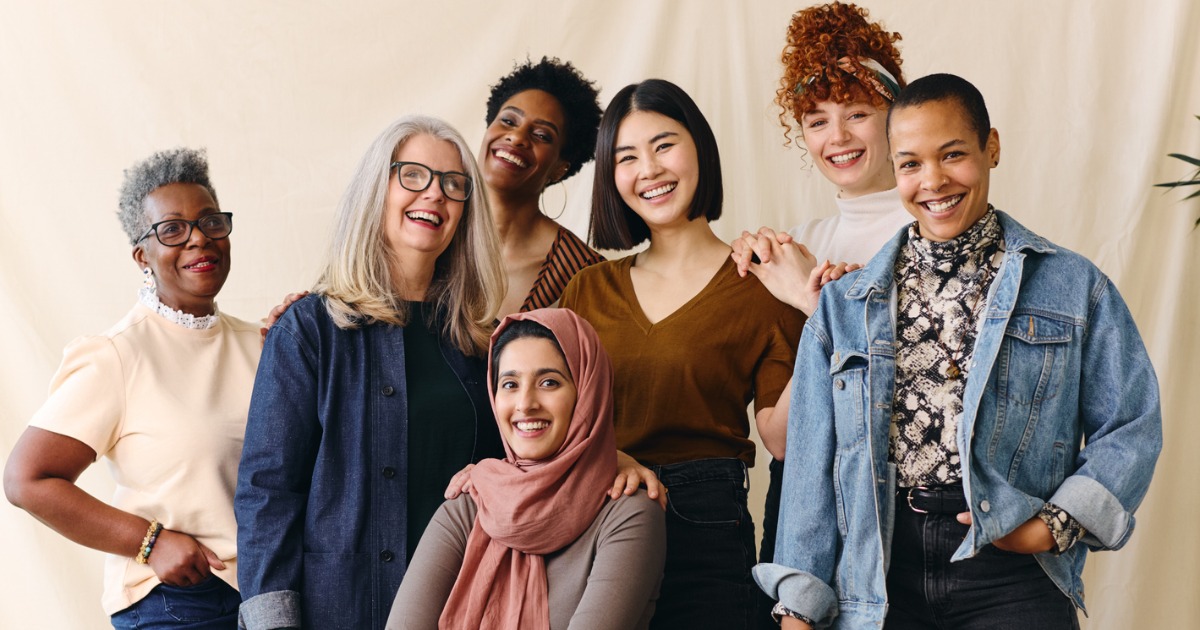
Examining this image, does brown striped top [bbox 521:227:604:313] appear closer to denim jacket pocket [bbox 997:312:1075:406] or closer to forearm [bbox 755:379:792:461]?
forearm [bbox 755:379:792:461]

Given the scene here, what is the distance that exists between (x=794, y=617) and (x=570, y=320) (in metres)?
0.78

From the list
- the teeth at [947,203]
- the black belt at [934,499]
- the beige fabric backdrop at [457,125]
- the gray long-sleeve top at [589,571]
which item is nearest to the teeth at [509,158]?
the beige fabric backdrop at [457,125]

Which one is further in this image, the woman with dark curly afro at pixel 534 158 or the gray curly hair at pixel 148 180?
the woman with dark curly afro at pixel 534 158

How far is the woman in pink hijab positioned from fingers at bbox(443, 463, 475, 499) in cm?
2

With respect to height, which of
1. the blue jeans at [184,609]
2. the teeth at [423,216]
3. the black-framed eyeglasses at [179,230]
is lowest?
the blue jeans at [184,609]

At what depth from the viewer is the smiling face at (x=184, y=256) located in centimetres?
280

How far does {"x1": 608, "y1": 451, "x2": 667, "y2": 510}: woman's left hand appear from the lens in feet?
7.69

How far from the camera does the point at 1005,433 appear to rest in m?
2.17

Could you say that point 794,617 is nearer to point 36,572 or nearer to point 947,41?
point 947,41

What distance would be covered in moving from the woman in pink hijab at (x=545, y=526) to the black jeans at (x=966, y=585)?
500mm

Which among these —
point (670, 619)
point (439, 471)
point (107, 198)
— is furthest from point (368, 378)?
point (107, 198)

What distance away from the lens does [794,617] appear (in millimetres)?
2291

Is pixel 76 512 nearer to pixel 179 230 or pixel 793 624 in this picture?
pixel 179 230

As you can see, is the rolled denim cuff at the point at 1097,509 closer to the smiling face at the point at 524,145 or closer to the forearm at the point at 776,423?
the forearm at the point at 776,423
